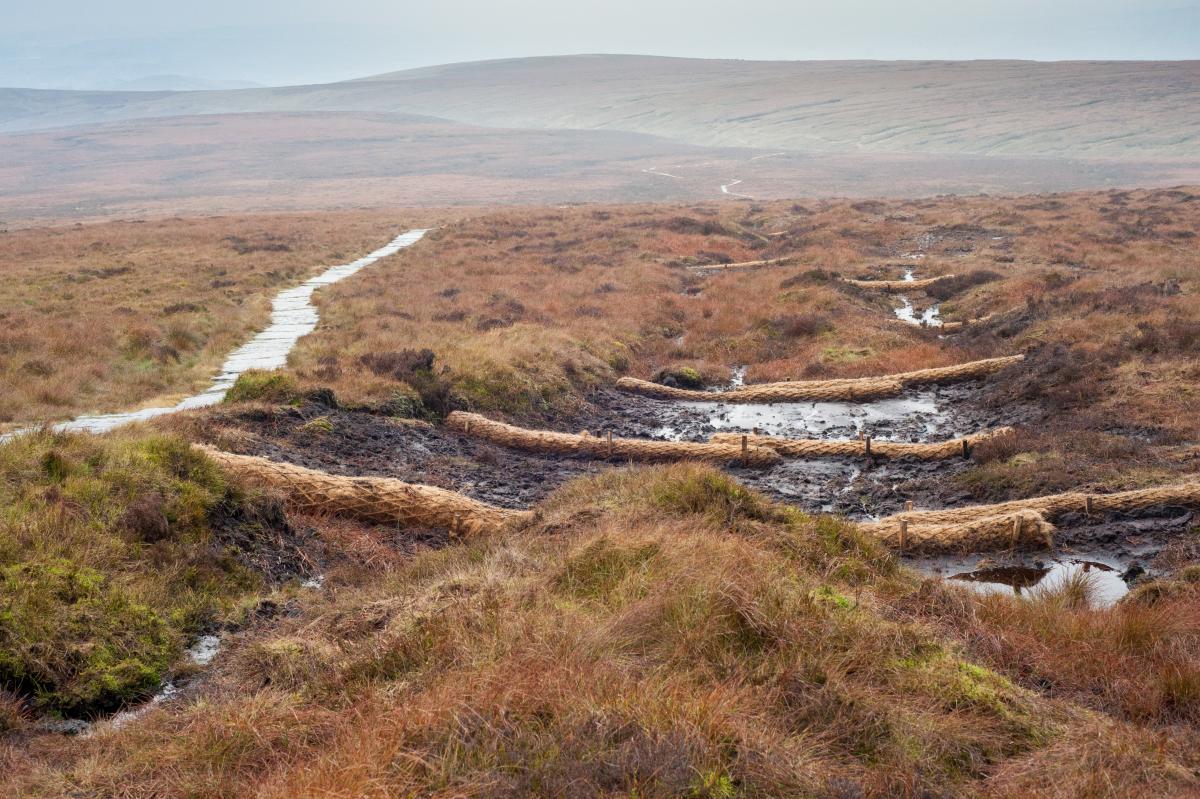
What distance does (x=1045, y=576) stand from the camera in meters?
9.61

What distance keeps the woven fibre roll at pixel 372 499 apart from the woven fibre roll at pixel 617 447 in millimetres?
4278

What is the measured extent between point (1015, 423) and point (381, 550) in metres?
12.7

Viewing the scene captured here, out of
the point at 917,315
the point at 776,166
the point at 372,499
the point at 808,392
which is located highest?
the point at 776,166

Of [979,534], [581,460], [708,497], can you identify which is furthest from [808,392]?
[708,497]

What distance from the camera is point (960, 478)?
13211 millimetres

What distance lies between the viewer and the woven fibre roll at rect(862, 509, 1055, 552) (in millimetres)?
10359

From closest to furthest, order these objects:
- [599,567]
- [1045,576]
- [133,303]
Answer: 1. [599,567]
2. [1045,576]
3. [133,303]

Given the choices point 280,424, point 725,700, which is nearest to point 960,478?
point 725,700

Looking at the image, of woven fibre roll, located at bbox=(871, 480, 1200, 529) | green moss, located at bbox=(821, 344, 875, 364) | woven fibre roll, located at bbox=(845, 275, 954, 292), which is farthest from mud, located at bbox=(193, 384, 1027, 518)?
woven fibre roll, located at bbox=(845, 275, 954, 292)

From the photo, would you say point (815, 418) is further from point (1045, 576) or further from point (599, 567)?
point (599, 567)

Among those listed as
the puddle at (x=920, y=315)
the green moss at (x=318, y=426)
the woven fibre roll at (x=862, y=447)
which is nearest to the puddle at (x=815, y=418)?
the woven fibre roll at (x=862, y=447)

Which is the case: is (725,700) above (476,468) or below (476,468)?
above

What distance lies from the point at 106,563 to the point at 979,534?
9.67 m

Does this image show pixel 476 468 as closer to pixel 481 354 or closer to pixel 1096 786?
pixel 481 354
